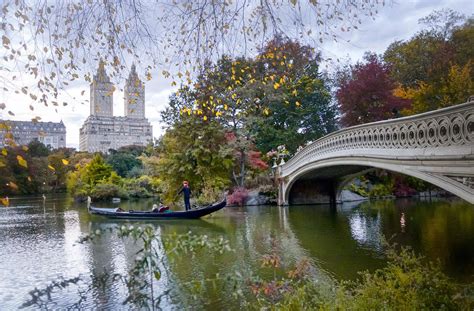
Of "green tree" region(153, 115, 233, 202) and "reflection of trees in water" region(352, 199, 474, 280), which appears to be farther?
"green tree" region(153, 115, 233, 202)

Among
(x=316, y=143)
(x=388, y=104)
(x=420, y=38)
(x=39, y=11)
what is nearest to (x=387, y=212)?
(x=316, y=143)

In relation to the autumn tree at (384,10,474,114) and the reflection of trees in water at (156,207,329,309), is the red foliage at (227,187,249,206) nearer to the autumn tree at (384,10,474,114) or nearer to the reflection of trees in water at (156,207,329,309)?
the reflection of trees in water at (156,207,329,309)

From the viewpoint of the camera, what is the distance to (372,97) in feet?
68.5

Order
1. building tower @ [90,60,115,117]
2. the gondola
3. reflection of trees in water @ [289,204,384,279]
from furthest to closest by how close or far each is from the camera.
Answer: the gondola < reflection of trees in water @ [289,204,384,279] < building tower @ [90,60,115,117]

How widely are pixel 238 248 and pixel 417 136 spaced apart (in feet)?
14.3

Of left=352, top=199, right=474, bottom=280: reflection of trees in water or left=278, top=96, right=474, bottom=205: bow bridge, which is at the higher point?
left=278, top=96, right=474, bottom=205: bow bridge

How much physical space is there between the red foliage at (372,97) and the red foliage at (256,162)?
204 inches

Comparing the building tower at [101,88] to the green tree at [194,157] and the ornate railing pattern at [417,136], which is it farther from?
the green tree at [194,157]

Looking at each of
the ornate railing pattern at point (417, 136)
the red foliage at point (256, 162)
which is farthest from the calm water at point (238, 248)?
the red foliage at point (256, 162)

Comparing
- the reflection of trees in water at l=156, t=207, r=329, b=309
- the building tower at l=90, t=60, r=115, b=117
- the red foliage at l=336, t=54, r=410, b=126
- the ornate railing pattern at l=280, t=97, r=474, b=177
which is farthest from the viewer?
the red foliage at l=336, t=54, r=410, b=126

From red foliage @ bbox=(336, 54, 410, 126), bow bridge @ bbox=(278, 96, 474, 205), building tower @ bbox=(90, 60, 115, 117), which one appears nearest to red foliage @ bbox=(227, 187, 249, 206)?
red foliage @ bbox=(336, 54, 410, 126)

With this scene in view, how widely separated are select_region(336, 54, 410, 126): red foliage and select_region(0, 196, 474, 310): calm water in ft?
21.1

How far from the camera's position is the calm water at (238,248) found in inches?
243

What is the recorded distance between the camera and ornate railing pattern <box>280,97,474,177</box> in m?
5.84
